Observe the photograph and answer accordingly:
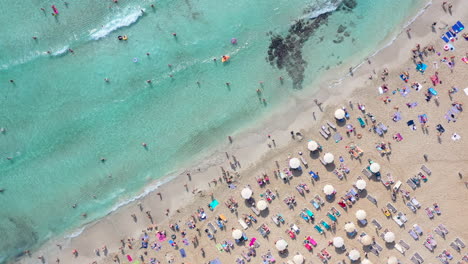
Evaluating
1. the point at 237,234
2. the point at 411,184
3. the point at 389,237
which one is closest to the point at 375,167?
the point at 411,184

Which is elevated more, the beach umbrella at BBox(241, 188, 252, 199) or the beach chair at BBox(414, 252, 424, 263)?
the beach umbrella at BBox(241, 188, 252, 199)

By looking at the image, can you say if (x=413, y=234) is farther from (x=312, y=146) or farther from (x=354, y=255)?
(x=312, y=146)

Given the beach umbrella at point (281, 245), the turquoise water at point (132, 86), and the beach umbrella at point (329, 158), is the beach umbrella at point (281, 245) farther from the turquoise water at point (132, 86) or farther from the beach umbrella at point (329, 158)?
the turquoise water at point (132, 86)

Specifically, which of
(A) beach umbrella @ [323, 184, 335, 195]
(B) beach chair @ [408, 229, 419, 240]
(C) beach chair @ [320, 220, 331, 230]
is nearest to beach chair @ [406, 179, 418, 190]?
(B) beach chair @ [408, 229, 419, 240]

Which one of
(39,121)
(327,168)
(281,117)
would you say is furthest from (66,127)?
(327,168)

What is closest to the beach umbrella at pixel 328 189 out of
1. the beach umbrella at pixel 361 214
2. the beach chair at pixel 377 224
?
the beach umbrella at pixel 361 214

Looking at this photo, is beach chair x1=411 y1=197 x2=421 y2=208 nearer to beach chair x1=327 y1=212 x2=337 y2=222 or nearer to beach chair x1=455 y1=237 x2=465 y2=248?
Result: beach chair x1=455 y1=237 x2=465 y2=248

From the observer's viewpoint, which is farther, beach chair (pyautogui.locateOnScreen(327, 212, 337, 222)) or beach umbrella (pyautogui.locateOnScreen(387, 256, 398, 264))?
beach chair (pyautogui.locateOnScreen(327, 212, 337, 222))
